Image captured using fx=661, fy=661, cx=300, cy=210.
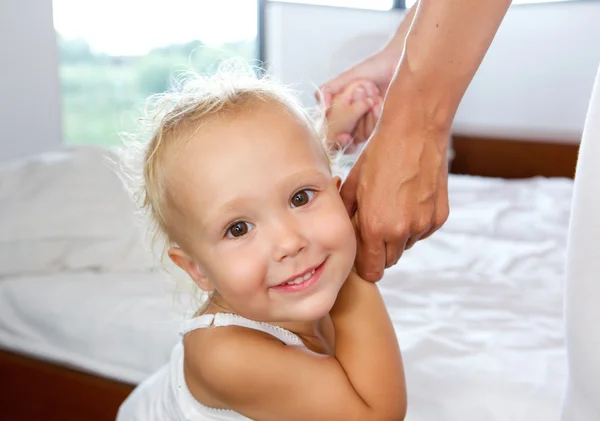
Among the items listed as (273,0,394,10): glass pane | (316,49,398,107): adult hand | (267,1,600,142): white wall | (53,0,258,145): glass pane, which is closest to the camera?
(316,49,398,107): adult hand

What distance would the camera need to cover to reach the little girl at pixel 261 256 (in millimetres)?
756

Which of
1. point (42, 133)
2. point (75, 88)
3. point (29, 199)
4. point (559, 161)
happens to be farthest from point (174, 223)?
point (559, 161)

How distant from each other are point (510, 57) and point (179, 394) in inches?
131

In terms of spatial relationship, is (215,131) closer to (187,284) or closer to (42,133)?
(187,284)

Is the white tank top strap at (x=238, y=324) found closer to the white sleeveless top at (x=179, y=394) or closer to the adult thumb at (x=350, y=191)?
the white sleeveless top at (x=179, y=394)

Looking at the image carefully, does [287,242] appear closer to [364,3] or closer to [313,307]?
[313,307]

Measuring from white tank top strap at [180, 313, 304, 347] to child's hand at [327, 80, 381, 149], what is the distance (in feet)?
A: 1.19

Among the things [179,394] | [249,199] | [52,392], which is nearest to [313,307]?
[249,199]

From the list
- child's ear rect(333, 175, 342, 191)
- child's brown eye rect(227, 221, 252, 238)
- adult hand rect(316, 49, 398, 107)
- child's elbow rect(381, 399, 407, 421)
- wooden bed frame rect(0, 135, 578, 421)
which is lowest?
wooden bed frame rect(0, 135, 578, 421)

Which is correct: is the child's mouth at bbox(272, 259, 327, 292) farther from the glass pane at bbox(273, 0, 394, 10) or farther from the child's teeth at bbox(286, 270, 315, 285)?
the glass pane at bbox(273, 0, 394, 10)

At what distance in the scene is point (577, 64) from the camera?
11.6ft

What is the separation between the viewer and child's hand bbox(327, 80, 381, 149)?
108cm

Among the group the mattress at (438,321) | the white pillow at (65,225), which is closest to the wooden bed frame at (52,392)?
the mattress at (438,321)

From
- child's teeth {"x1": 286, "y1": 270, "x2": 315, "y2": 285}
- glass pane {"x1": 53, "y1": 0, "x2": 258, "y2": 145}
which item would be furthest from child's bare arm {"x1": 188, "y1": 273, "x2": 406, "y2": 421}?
glass pane {"x1": 53, "y1": 0, "x2": 258, "y2": 145}
